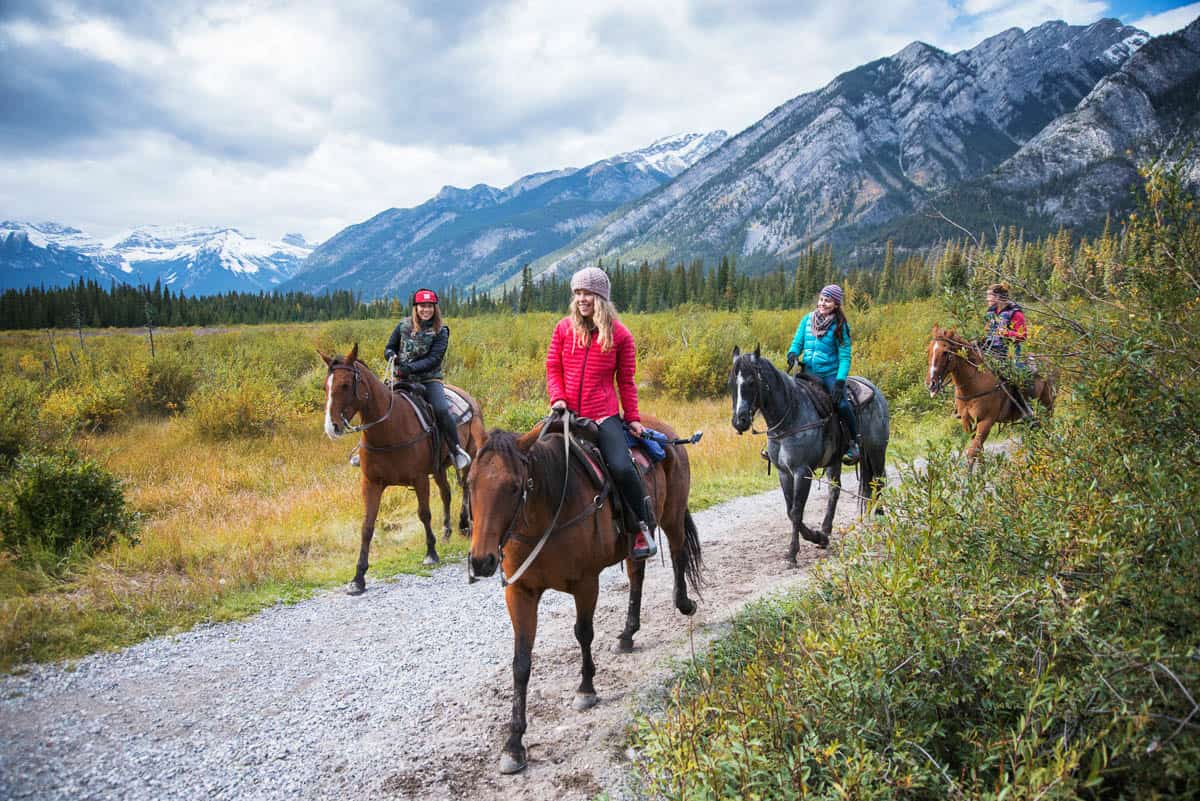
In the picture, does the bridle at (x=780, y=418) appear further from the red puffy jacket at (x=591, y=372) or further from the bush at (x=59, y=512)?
the bush at (x=59, y=512)

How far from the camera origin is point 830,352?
820cm

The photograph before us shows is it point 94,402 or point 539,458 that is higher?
point 539,458

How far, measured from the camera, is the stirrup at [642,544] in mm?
4645

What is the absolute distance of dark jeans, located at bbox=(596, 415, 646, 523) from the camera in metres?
4.55

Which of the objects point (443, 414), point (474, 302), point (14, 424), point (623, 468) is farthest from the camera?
point (474, 302)

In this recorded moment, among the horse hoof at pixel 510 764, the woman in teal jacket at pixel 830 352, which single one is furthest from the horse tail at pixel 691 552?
the woman in teal jacket at pixel 830 352

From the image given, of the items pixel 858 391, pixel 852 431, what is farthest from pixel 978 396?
pixel 852 431

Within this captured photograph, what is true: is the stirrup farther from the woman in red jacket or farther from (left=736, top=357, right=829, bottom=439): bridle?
(left=736, top=357, right=829, bottom=439): bridle

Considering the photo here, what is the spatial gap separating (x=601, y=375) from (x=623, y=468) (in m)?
0.79

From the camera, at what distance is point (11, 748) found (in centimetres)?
405

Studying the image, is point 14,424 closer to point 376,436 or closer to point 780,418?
point 376,436

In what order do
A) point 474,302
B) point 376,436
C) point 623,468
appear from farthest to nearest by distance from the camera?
point 474,302 < point 376,436 < point 623,468

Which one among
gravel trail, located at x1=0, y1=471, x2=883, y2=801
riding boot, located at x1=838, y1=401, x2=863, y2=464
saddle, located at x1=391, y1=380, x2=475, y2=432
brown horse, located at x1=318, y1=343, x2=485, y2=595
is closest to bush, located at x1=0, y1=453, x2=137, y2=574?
gravel trail, located at x1=0, y1=471, x2=883, y2=801

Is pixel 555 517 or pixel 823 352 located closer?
pixel 555 517
